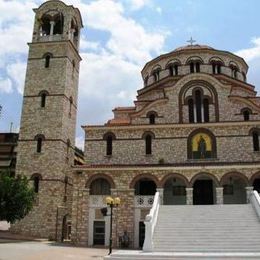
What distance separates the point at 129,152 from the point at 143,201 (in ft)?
13.7

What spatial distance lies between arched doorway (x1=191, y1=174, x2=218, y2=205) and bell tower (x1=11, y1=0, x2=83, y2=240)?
1007cm

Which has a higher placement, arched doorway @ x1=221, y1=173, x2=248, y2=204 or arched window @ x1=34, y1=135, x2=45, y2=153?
arched window @ x1=34, y1=135, x2=45, y2=153

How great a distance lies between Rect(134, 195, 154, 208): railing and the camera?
24703mm

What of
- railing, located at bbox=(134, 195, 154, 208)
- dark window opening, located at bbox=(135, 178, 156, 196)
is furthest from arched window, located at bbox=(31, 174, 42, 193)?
railing, located at bbox=(134, 195, 154, 208)

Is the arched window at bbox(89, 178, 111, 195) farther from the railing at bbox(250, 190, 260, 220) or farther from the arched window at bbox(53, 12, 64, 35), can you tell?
the arched window at bbox(53, 12, 64, 35)

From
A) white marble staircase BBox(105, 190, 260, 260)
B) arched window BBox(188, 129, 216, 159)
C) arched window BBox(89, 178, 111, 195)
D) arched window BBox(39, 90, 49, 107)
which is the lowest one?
white marble staircase BBox(105, 190, 260, 260)

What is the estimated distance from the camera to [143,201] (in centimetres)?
2483

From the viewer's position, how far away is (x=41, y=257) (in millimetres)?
16281

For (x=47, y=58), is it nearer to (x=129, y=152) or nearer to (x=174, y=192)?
(x=129, y=152)

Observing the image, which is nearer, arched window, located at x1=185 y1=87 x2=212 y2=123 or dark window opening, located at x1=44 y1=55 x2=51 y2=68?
arched window, located at x1=185 y1=87 x2=212 y2=123

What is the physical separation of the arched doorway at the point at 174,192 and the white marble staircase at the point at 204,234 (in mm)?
3818

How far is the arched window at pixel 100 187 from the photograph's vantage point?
2577 cm

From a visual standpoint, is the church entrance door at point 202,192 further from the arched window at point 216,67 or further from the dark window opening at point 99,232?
the arched window at point 216,67

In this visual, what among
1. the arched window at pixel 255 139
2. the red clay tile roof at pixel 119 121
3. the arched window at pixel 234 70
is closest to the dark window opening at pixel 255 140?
the arched window at pixel 255 139
